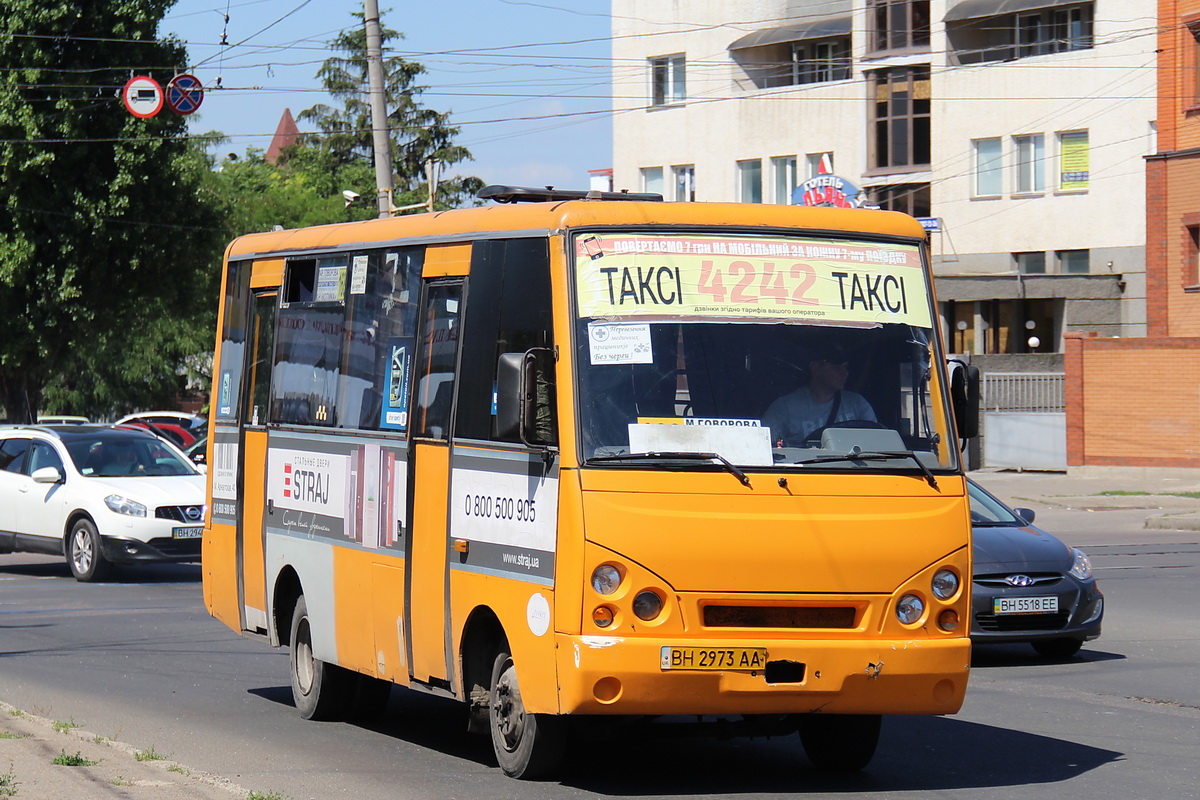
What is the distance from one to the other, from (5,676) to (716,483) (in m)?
6.53

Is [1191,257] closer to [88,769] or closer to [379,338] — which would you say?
[379,338]

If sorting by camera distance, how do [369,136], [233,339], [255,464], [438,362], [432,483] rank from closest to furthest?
1. [432,483]
2. [438,362]
3. [255,464]
4. [233,339]
5. [369,136]

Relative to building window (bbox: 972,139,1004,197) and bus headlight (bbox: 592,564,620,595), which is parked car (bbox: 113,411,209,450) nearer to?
building window (bbox: 972,139,1004,197)

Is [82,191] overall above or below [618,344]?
above

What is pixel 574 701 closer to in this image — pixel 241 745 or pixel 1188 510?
pixel 241 745

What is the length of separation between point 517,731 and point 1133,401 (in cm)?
3183

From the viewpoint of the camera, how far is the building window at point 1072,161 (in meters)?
51.6

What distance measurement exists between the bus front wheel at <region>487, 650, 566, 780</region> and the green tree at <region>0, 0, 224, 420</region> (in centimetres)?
3320

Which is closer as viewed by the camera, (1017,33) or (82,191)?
(82,191)

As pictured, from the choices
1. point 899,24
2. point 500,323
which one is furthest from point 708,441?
point 899,24

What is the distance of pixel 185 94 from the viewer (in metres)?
34.0

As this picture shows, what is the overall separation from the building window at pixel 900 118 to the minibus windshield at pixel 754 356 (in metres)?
48.9

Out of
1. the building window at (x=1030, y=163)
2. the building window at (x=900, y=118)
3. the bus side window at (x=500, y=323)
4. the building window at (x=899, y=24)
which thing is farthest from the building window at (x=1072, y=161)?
the bus side window at (x=500, y=323)

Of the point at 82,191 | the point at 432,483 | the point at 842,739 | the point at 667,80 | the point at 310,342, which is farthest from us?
the point at 667,80
